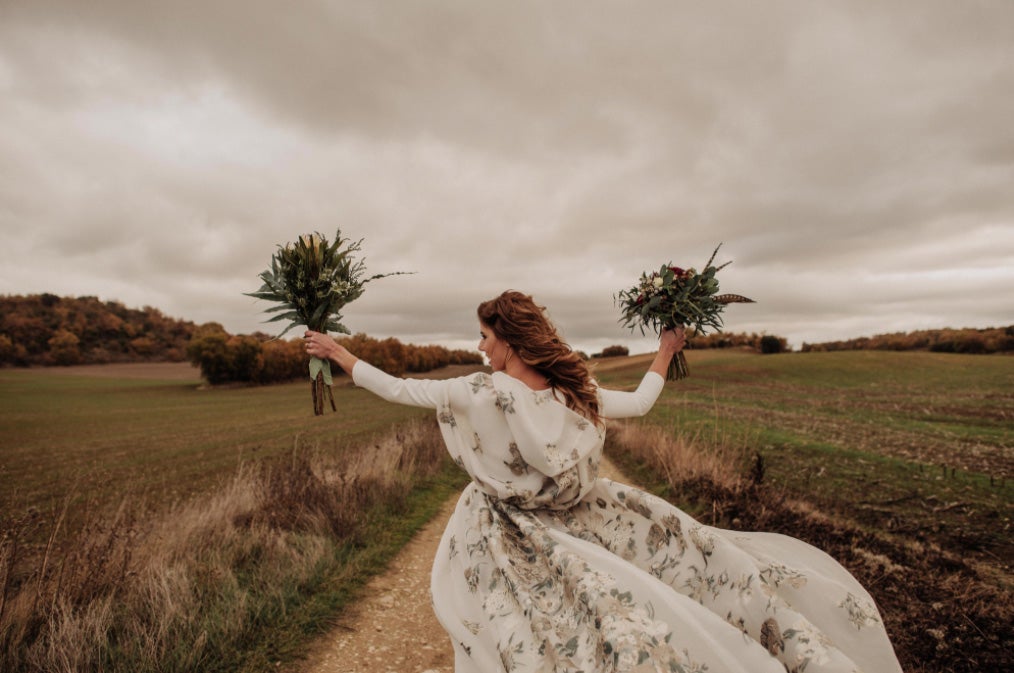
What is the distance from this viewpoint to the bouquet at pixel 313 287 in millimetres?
4289

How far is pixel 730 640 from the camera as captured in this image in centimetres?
217

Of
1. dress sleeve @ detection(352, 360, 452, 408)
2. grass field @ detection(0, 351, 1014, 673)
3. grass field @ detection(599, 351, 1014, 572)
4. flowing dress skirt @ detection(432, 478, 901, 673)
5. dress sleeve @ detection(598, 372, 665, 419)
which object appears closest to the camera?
flowing dress skirt @ detection(432, 478, 901, 673)

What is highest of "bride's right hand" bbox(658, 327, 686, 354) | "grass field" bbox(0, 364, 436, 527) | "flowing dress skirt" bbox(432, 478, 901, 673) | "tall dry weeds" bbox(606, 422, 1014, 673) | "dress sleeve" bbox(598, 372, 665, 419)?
"bride's right hand" bbox(658, 327, 686, 354)

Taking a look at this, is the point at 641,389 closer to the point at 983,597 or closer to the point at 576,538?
the point at 576,538

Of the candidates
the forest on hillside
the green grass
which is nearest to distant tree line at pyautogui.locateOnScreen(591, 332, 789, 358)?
the forest on hillside

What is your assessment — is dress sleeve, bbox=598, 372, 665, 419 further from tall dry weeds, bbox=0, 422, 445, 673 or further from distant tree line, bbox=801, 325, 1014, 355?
distant tree line, bbox=801, 325, 1014, 355

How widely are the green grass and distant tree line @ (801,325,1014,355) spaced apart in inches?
3355

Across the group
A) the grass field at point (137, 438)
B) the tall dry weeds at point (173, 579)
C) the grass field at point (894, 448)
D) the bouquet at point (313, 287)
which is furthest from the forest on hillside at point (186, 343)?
the bouquet at point (313, 287)

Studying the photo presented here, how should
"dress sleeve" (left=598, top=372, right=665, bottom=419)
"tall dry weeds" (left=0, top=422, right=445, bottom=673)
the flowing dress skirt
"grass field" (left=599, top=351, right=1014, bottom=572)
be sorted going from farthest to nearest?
"grass field" (left=599, top=351, right=1014, bottom=572) < "tall dry weeds" (left=0, top=422, right=445, bottom=673) < "dress sleeve" (left=598, top=372, right=665, bottom=419) < the flowing dress skirt

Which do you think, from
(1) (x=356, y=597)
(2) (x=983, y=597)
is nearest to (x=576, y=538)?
(1) (x=356, y=597)

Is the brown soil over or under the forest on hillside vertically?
under

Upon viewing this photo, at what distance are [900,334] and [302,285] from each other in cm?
12044

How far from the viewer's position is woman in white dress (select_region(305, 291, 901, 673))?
2188mm

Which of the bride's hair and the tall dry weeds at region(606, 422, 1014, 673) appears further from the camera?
the tall dry weeds at region(606, 422, 1014, 673)
